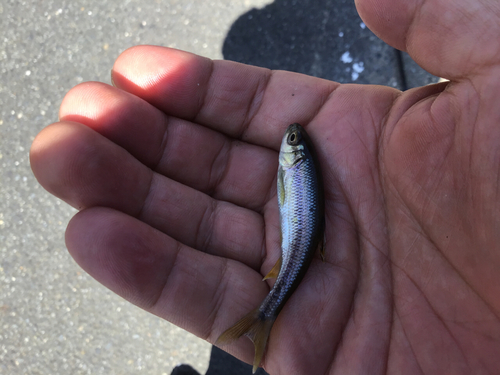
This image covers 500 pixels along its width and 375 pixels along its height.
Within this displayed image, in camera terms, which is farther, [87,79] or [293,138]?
[87,79]

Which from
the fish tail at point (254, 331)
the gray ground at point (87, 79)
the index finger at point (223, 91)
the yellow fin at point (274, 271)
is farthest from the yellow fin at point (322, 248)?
the gray ground at point (87, 79)

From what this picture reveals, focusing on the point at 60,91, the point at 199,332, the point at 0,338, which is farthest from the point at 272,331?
the point at 60,91

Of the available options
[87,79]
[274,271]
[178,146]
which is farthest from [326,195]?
[87,79]

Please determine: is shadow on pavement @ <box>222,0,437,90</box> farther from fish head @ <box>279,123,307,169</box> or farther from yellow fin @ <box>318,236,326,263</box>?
yellow fin @ <box>318,236,326,263</box>

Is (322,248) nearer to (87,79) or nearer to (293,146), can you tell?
(293,146)

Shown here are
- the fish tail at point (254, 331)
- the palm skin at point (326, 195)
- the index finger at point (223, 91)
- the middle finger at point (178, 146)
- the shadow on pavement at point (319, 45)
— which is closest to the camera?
the palm skin at point (326, 195)

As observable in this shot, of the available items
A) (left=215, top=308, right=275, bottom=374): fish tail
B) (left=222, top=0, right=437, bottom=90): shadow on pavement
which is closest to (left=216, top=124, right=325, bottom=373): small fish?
(left=215, top=308, right=275, bottom=374): fish tail

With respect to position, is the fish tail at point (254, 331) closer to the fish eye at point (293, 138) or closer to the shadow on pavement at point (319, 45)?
the fish eye at point (293, 138)
